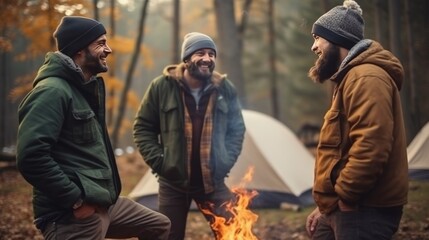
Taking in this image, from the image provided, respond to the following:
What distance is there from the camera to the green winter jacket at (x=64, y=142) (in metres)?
3.02

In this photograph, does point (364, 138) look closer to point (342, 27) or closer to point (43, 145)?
point (342, 27)

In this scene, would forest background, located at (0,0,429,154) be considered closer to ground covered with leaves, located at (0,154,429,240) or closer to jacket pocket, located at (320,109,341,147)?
ground covered with leaves, located at (0,154,429,240)

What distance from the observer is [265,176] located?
8156 millimetres

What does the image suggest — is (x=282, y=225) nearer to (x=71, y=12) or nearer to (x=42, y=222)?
(x=42, y=222)

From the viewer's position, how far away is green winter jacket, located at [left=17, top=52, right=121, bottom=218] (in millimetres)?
3016

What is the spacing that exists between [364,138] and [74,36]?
2331mm

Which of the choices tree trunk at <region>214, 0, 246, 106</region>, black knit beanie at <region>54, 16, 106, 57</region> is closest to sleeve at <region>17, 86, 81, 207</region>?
black knit beanie at <region>54, 16, 106, 57</region>

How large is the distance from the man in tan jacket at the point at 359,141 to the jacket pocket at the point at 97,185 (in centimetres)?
160

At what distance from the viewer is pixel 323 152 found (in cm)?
320

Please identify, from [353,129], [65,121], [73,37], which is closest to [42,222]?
[65,121]

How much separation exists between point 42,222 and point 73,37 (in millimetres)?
1457

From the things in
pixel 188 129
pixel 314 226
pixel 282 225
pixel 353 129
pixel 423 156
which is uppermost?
pixel 353 129

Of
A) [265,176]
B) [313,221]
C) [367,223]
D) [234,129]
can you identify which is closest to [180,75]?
[234,129]

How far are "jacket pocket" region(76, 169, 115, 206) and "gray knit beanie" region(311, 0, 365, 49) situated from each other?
2.01 metres
